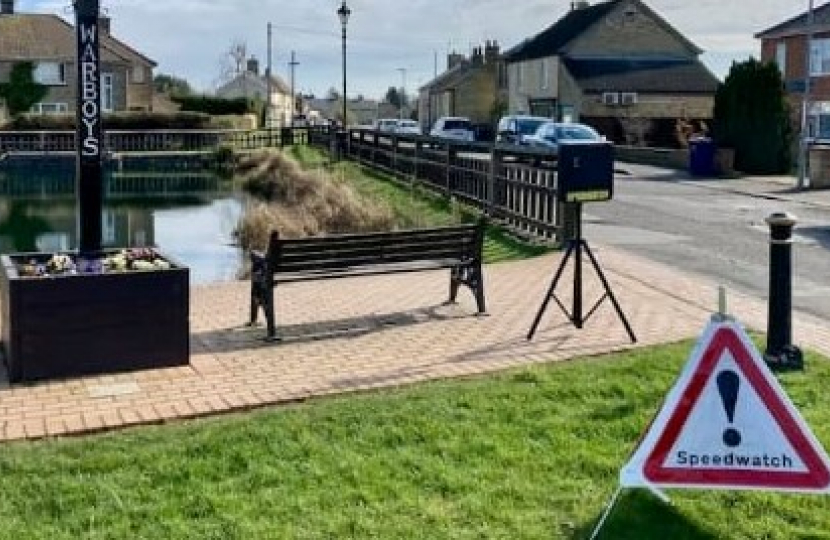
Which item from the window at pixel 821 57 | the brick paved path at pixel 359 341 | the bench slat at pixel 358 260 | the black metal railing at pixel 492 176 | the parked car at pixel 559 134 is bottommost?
the brick paved path at pixel 359 341

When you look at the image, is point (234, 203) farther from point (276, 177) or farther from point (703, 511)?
point (703, 511)

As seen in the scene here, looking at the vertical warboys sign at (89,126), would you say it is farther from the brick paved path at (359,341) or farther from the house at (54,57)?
the house at (54,57)

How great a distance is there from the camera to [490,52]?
83.8 metres

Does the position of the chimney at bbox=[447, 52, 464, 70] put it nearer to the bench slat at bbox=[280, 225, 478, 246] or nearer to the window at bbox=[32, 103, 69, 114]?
the window at bbox=[32, 103, 69, 114]

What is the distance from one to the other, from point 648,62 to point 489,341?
54145 mm

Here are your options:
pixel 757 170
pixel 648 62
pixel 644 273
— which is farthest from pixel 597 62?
pixel 644 273

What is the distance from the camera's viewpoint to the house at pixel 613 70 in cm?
5372

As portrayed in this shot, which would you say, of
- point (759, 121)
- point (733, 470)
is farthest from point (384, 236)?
point (759, 121)

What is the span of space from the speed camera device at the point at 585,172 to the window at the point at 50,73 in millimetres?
60919

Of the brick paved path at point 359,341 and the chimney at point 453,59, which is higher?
the chimney at point 453,59

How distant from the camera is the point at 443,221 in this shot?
16922 millimetres

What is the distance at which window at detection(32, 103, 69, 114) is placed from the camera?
2463 inches

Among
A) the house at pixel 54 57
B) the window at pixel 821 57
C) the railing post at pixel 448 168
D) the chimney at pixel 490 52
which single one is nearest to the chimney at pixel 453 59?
the chimney at pixel 490 52

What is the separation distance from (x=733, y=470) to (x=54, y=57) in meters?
65.2
